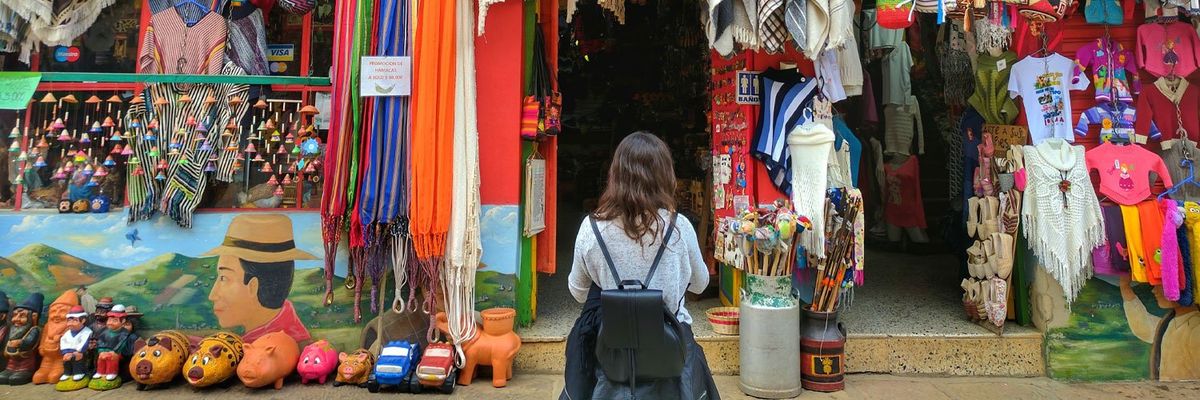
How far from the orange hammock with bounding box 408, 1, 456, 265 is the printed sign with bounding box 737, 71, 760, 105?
6.87 feet

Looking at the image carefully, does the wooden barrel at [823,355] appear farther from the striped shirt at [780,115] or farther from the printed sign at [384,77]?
the printed sign at [384,77]

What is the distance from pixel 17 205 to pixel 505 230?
10.9 ft

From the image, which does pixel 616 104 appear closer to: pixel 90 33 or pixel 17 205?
pixel 90 33

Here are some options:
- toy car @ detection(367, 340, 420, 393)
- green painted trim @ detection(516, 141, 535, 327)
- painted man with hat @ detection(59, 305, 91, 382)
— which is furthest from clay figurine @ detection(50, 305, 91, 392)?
green painted trim @ detection(516, 141, 535, 327)

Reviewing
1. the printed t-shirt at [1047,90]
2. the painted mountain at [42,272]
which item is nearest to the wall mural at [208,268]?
the painted mountain at [42,272]

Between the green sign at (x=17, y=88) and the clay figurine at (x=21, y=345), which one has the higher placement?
the green sign at (x=17, y=88)

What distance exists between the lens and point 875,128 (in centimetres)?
734

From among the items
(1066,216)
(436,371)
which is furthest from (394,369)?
(1066,216)

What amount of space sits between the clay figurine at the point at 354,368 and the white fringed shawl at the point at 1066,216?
459 cm

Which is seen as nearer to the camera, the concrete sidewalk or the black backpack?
the black backpack

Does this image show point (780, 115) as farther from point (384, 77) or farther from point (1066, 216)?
point (384, 77)

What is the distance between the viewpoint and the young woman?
2.10 m

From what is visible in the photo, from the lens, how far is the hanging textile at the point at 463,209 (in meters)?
3.95

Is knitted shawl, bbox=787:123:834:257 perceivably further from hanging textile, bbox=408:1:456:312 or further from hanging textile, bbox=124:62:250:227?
hanging textile, bbox=124:62:250:227
